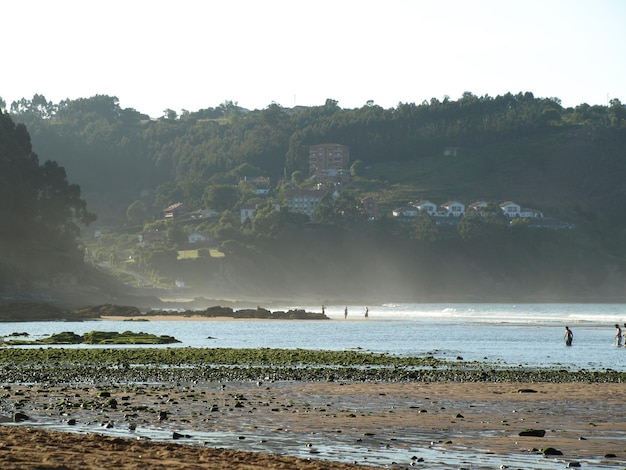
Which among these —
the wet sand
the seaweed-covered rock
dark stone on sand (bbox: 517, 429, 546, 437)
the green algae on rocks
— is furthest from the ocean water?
dark stone on sand (bbox: 517, 429, 546, 437)

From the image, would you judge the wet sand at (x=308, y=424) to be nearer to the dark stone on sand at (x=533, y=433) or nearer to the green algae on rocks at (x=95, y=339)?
the dark stone on sand at (x=533, y=433)

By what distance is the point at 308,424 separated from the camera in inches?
1005

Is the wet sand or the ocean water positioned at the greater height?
the ocean water

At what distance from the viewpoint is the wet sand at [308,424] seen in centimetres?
2008

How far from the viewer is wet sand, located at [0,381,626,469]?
20.1 meters

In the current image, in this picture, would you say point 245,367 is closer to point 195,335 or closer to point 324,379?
point 324,379

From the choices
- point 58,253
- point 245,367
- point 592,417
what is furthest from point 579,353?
point 58,253

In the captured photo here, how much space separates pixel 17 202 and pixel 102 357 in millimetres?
89677

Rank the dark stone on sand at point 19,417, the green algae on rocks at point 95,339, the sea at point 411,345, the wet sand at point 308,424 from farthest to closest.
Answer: the green algae on rocks at point 95,339 < the dark stone on sand at point 19,417 < the sea at point 411,345 < the wet sand at point 308,424

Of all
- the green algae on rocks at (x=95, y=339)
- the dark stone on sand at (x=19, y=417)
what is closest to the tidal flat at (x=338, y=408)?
the dark stone on sand at (x=19, y=417)

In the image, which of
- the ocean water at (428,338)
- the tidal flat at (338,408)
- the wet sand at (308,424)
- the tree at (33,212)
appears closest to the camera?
the wet sand at (308,424)

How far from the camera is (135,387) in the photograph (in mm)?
32875

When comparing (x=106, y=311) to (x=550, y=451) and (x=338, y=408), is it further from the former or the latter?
(x=550, y=451)

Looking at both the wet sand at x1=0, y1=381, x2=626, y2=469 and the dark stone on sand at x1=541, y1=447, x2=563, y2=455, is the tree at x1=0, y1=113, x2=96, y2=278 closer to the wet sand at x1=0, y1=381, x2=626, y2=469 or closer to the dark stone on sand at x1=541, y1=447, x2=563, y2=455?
the wet sand at x1=0, y1=381, x2=626, y2=469
